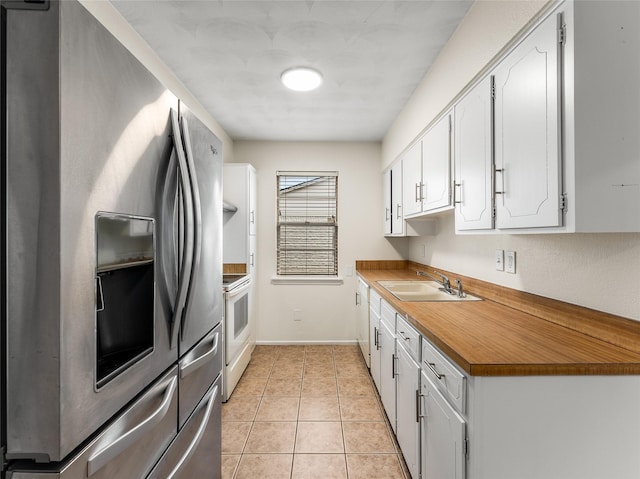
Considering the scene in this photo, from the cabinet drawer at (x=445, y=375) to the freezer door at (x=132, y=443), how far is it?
3.07 ft

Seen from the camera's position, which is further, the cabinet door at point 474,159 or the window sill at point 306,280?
Answer: the window sill at point 306,280

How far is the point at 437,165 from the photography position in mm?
2176

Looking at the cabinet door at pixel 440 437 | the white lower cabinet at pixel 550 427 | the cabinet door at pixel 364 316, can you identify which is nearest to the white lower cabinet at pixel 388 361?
the cabinet door at pixel 440 437

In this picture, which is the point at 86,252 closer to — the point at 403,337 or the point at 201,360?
the point at 201,360

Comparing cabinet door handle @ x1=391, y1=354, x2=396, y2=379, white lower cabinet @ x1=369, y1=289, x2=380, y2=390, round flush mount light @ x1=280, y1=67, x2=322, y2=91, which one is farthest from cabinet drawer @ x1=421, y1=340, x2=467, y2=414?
round flush mount light @ x1=280, y1=67, x2=322, y2=91

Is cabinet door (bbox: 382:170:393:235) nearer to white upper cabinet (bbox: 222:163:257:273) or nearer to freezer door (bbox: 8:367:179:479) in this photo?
white upper cabinet (bbox: 222:163:257:273)

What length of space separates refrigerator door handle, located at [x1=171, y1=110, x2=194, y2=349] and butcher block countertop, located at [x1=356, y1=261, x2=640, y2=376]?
93cm

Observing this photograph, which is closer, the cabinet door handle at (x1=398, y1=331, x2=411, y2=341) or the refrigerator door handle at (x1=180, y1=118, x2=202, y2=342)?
the refrigerator door handle at (x1=180, y1=118, x2=202, y2=342)

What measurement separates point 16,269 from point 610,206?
1534 mm

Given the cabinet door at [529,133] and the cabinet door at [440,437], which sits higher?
the cabinet door at [529,133]

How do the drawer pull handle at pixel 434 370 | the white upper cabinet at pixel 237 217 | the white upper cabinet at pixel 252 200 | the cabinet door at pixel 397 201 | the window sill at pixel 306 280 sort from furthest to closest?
the window sill at pixel 306 280 < the white upper cabinet at pixel 252 200 < the white upper cabinet at pixel 237 217 < the cabinet door at pixel 397 201 < the drawer pull handle at pixel 434 370

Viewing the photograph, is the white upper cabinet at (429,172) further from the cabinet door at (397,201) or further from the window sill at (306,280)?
the window sill at (306,280)

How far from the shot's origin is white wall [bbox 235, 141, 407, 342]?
4.00 meters

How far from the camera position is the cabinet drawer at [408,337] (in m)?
1.57
